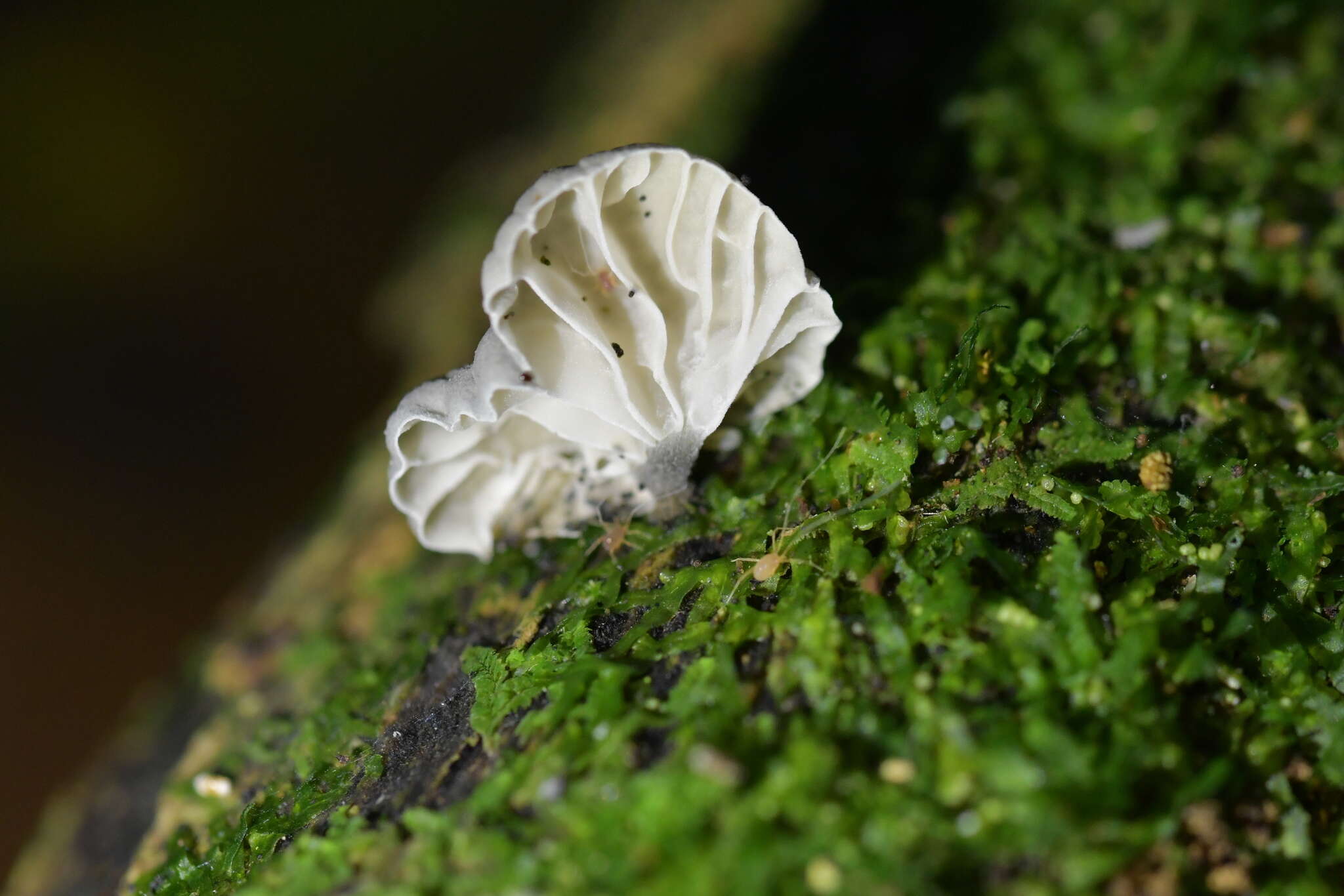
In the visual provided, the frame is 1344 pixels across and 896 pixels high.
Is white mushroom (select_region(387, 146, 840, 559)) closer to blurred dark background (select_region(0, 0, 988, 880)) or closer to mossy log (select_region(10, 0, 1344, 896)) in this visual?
mossy log (select_region(10, 0, 1344, 896))

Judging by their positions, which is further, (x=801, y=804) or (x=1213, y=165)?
(x=1213, y=165)

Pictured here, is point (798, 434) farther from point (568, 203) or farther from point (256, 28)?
point (256, 28)

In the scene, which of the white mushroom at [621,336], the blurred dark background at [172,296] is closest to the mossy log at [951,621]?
the white mushroom at [621,336]

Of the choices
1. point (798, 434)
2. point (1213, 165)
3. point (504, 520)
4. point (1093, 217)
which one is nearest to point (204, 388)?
point (504, 520)

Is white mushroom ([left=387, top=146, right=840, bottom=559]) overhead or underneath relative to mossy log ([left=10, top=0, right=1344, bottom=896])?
overhead

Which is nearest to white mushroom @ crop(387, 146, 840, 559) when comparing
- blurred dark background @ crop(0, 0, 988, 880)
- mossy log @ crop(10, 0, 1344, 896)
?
mossy log @ crop(10, 0, 1344, 896)

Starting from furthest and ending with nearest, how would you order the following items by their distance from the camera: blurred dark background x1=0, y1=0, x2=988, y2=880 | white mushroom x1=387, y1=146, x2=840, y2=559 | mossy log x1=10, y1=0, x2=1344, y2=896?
blurred dark background x1=0, y1=0, x2=988, y2=880 → white mushroom x1=387, y1=146, x2=840, y2=559 → mossy log x1=10, y1=0, x2=1344, y2=896

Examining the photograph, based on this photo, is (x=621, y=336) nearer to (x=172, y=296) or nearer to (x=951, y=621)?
(x=951, y=621)
